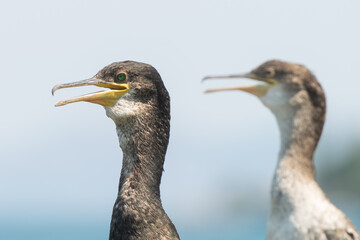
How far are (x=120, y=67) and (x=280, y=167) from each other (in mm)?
2250

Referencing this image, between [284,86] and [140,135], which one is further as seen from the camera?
[284,86]

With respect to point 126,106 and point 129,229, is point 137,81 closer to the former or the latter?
point 126,106

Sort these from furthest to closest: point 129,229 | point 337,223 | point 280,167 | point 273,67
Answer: point 273,67, point 280,167, point 337,223, point 129,229

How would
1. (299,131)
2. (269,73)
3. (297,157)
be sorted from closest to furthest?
(297,157) < (299,131) < (269,73)

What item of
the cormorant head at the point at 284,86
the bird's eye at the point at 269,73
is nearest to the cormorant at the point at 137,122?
the cormorant head at the point at 284,86

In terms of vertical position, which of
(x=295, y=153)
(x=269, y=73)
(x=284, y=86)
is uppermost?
(x=269, y=73)

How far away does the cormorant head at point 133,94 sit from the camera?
7.79 metres

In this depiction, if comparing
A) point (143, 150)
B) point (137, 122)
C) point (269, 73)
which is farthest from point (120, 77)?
point (269, 73)

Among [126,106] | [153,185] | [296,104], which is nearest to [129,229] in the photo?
[153,185]

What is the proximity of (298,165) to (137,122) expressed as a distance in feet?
7.16

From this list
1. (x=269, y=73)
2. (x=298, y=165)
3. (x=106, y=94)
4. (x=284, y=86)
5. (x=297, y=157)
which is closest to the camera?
(x=106, y=94)

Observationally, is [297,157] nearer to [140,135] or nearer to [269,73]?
[269,73]

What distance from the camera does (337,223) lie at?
870 cm

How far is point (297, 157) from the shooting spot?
31.1 feet
